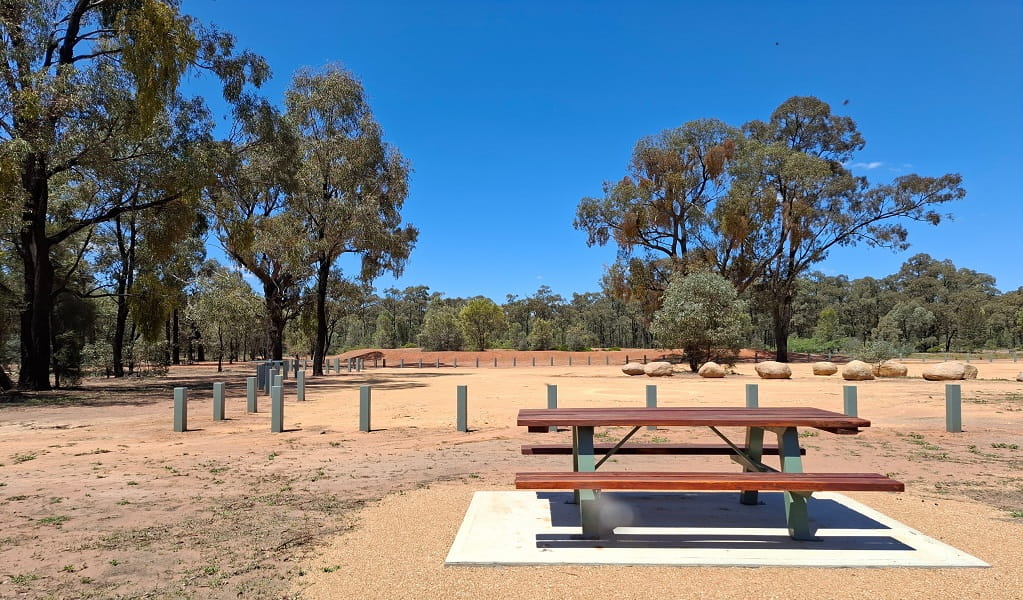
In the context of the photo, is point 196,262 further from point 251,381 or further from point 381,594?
point 381,594

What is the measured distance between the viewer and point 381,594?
3.37 meters

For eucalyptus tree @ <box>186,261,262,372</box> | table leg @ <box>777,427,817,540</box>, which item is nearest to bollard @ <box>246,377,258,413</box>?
table leg @ <box>777,427,817,540</box>

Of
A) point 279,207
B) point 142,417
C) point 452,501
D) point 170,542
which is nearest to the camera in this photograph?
point 170,542

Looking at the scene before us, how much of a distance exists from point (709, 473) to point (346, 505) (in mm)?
3314

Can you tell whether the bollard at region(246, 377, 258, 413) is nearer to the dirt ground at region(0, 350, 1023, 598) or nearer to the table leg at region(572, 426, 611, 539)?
the dirt ground at region(0, 350, 1023, 598)

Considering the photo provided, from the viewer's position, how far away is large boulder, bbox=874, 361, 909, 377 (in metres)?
23.0

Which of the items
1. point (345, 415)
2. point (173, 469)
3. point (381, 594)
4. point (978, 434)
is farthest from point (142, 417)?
point (978, 434)

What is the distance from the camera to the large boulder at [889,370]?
75.6 feet

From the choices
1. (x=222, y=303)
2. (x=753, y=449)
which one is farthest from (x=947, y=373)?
(x=222, y=303)

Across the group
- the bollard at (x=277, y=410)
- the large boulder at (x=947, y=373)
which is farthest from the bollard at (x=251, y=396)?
the large boulder at (x=947, y=373)

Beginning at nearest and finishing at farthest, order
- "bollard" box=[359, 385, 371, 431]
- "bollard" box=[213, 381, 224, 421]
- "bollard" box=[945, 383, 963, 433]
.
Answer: "bollard" box=[945, 383, 963, 433] → "bollard" box=[359, 385, 371, 431] → "bollard" box=[213, 381, 224, 421]

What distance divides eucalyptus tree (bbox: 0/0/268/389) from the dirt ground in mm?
7972

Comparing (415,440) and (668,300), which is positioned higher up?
(668,300)

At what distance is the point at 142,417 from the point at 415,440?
7.35 meters
